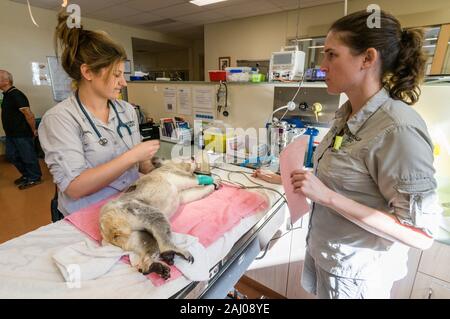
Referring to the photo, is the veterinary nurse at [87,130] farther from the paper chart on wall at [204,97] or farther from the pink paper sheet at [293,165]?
the paper chart on wall at [204,97]

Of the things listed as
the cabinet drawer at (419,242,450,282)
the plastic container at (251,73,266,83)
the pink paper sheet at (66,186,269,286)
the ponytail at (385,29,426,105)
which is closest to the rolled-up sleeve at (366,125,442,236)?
the ponytail at (385,29,426,105)

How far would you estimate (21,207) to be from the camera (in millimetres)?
2793

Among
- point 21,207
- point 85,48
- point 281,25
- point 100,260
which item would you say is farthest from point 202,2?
point 100,260

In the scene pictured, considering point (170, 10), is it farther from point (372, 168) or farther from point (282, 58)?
point (372, 168)

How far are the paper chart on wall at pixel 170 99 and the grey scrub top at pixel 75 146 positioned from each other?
1290 mm

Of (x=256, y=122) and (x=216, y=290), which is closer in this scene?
(x=216, y=290)

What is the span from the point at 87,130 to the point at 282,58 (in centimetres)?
138

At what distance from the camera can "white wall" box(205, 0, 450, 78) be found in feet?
11.7

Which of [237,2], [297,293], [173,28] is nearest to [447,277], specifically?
[297,293]

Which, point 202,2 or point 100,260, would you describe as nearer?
point 100,260

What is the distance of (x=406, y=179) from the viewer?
631 millimetres

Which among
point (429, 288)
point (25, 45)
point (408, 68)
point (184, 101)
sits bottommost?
point (429, 288)
